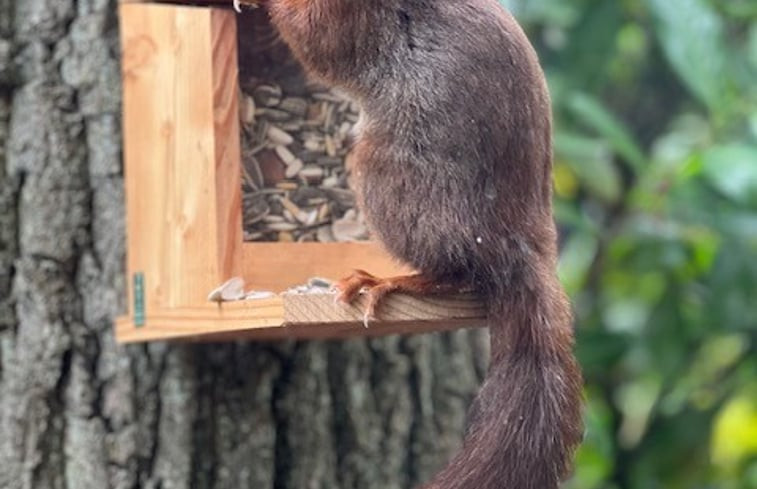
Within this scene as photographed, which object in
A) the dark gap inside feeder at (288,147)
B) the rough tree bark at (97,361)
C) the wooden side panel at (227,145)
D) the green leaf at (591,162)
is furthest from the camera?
the green leaf at (591,162)

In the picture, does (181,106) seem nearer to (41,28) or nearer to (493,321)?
(41,28)

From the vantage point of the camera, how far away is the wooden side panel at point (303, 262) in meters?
1.96

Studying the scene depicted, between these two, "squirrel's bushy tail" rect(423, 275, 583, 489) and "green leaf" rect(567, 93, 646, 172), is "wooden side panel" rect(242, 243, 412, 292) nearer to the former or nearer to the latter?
"squirrel's bushy tail" rect(423, 275, 583, 489)

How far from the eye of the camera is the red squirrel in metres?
1.69

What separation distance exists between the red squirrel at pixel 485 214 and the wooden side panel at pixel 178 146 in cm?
24

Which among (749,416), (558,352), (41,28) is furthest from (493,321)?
(749,416)

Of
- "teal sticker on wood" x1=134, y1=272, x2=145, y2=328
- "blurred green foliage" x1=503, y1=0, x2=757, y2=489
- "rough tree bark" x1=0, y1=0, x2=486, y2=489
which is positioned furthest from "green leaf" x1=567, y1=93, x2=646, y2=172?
"teal sticker on wood" x1=134, y1=272, x2=145, y2=328

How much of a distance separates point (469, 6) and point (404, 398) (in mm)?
775

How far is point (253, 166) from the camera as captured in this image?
6.72 feet

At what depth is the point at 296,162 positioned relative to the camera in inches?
82.4

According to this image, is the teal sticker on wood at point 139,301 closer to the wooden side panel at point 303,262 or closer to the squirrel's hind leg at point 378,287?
the wooden side panel at point 303,262

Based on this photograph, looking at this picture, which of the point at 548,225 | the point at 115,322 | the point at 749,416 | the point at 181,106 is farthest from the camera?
the point at 749,416

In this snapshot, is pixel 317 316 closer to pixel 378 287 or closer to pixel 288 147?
pixel 378 287

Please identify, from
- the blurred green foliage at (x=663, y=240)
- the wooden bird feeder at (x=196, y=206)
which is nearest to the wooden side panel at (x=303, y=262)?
the wooden bird feeder at (x=196, y=206)
